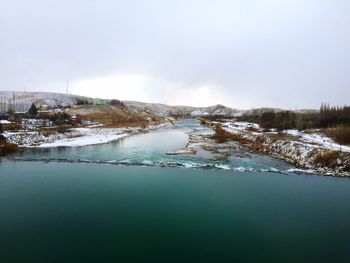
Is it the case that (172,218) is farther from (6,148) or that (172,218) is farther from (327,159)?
(6,148)

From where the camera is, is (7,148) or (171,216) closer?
(171,216)

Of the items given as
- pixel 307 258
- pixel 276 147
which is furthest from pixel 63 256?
pixel 276 147

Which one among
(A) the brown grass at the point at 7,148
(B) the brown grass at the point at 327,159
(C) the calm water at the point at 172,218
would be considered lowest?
(C) the calm water at the point at 172,218

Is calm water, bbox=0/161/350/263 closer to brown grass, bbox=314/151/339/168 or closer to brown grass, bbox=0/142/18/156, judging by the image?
brown grass, bbox=314/151/339/168

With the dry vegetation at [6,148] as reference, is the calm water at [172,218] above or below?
below

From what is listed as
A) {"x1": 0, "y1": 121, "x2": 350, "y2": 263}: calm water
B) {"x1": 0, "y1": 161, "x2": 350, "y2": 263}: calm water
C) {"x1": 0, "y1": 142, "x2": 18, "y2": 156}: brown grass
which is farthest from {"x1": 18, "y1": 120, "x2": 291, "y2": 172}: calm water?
{"x1": 0, "y1": 161, "x2": 350, "y2": 263}: calm water

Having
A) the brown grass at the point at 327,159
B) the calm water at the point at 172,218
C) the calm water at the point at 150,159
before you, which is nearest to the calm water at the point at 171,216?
the calm water at the point at 172,218

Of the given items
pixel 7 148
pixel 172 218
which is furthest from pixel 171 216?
pixel 7 148

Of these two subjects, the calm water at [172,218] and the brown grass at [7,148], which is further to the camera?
the brown grass at [7,148]

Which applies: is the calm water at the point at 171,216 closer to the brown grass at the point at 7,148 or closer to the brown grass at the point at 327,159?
the brown grass at the point at 327,159
